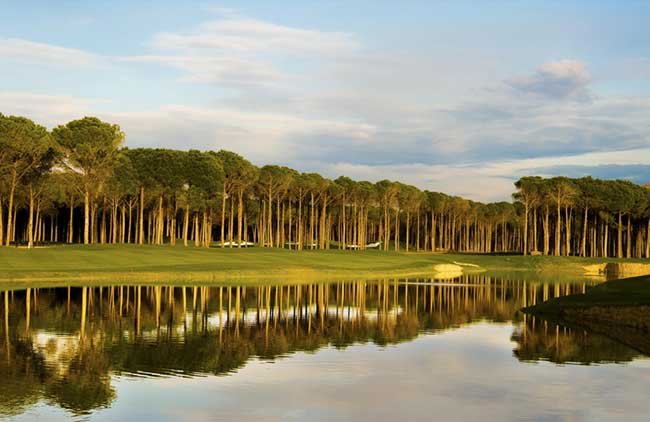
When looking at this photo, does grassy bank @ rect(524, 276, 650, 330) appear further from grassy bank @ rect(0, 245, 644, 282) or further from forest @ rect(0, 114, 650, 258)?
forest @ rect(0, 114, 650, 258)

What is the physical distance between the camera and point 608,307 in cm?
4225

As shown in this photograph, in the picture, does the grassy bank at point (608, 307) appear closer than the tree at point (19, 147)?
Yes

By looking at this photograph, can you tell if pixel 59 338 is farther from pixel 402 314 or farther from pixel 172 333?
pixel 402 314

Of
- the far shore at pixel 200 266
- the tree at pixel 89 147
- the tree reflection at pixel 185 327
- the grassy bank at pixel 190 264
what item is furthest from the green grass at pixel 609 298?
the tree at pixel 89 147

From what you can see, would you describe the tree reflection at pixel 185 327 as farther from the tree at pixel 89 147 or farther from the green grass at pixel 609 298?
the tree at pixel 89 147

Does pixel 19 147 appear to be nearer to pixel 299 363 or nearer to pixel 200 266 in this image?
pixel 200 266

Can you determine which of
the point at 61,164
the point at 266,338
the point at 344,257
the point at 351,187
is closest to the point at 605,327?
the point at 266,338

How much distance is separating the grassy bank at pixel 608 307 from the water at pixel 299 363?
268 centimetres

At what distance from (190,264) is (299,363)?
5489 centimetres

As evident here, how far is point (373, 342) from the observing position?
114 feet

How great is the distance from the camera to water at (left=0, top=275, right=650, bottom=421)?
20.6 meters

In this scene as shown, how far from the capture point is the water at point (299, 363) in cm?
2056

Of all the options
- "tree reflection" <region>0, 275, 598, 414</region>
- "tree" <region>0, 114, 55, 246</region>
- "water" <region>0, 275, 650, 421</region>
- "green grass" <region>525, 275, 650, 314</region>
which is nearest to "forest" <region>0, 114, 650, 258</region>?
"tree" <region>0, 114, 55, 246</region>

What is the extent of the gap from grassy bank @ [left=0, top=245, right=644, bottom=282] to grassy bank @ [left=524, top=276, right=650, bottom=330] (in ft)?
123
